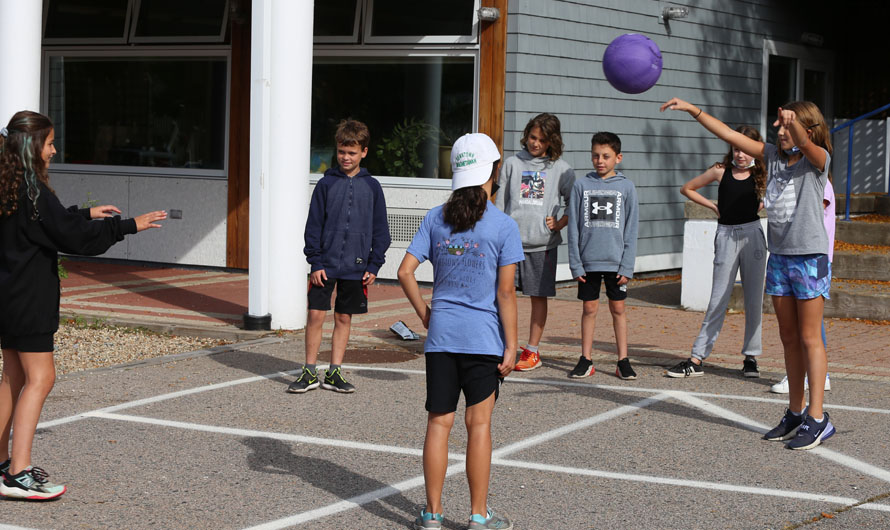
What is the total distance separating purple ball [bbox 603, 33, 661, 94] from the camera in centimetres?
788

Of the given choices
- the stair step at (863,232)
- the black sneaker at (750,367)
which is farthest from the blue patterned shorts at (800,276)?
the stair step at (863,232)

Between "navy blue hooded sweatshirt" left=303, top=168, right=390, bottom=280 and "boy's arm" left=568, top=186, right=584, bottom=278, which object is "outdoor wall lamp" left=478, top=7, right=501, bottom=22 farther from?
"navy blue hooded sweatshirt" left=303, top=168, right=390, bottom=280

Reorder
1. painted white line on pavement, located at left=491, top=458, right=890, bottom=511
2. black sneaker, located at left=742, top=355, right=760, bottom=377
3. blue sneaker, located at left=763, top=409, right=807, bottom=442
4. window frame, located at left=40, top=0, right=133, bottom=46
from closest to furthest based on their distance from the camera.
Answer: painted white line on pavement, located at left=491, top=458, right=890, bottom=511, blue sneaker, located at left=763, top=409, right=807, bottom=442, black sneaker, located at left=742, top=355, right=760, bottom=377, window frame, located at left=40, top=0, right=133, bottom=46

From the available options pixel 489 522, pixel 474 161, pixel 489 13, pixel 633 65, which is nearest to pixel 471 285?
pixel 474 161

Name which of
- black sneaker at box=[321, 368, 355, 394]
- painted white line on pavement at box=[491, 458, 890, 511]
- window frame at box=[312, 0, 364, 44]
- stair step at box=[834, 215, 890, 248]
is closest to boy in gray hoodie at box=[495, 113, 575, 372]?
black sneaker at box=[321, 368, 355, 394]

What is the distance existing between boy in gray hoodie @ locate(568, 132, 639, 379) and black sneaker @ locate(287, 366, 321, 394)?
1.94 meters

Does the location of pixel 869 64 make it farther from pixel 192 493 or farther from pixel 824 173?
pixel 192 493

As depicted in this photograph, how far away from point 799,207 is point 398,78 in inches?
329

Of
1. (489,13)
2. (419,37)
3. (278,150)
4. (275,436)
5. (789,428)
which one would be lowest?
A: (275,436)

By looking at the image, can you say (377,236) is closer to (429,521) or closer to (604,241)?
(604,241)

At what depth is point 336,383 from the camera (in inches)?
317

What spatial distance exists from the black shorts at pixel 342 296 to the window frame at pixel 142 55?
25.2 feet

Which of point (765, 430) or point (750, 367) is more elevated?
point (750, 367)

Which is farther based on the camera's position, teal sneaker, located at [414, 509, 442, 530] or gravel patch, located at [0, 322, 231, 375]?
gravel patch, located at [0, 322, 231, 375]
